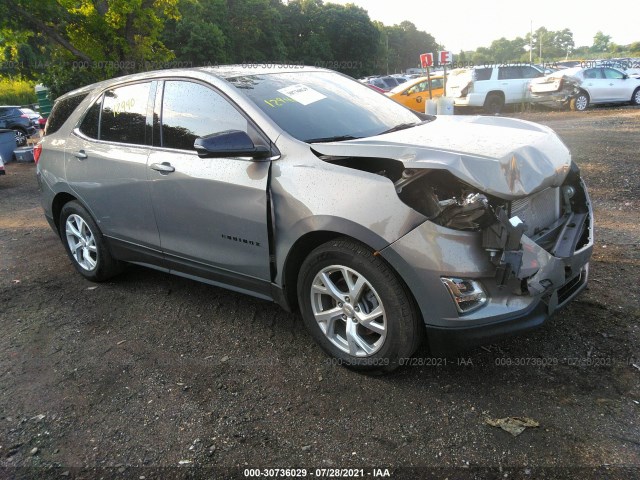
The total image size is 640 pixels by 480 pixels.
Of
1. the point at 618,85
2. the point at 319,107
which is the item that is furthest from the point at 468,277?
the point at 618,85

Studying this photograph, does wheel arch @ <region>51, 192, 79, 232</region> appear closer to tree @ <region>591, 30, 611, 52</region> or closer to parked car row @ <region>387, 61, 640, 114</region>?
parked car row @ <region>387, 61, 640, 114</region>

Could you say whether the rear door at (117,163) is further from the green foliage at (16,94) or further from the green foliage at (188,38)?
the green foliage at (16,94)

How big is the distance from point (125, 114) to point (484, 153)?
2808mm

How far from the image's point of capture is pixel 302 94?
144 inches

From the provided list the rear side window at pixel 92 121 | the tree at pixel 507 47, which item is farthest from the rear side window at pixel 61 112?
the tree at pixel 507 47

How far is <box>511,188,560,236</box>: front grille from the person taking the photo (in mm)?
2984

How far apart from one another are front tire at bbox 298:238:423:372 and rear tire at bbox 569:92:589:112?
722 inches

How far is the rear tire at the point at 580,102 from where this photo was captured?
1838 cm

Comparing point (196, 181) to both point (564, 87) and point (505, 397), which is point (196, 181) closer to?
point (505, 397)

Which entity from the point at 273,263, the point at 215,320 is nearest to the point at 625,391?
the point at 273,263

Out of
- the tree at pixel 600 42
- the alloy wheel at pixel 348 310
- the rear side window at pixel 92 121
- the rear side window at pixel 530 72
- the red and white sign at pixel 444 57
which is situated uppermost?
the tree at pixel 600 42

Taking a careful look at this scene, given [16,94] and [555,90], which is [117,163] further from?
[16,94]

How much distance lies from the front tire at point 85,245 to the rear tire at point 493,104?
16585 mm

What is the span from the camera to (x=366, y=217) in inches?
110
